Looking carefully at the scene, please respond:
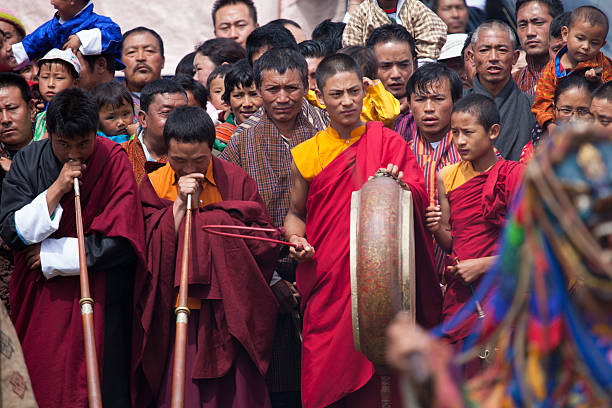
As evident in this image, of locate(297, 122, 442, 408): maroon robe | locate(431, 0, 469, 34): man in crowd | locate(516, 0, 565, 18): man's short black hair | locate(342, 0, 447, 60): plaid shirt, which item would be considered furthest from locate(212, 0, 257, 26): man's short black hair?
locate(297, 122, 442, 408): maroon robe

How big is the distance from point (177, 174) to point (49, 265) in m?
0.90

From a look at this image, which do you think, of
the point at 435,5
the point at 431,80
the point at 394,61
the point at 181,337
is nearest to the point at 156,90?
the point at 431,80

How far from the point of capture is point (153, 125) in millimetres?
5211

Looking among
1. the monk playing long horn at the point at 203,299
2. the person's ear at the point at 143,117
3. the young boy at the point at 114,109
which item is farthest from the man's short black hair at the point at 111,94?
the monk playing long horn at the point at 203,299

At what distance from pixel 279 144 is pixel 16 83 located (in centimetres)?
164

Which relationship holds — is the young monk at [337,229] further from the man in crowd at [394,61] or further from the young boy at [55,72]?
the young boy at [55,72]

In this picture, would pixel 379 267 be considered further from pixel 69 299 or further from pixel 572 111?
pixel 572 111

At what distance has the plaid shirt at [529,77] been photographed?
664cm

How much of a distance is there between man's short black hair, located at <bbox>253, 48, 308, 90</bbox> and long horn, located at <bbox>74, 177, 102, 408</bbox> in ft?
5.27

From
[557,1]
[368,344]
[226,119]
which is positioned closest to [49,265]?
[368,344]

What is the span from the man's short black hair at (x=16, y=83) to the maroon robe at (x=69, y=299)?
1109mm

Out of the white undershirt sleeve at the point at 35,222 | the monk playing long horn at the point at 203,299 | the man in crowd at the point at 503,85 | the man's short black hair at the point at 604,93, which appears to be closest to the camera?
the white undershirt sleeve at the point at 35,222

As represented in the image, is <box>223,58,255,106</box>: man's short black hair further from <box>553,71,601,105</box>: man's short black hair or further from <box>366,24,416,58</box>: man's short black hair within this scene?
<box>553,71,601,105</box>: man's short black hair

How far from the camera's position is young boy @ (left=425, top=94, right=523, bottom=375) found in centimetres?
439
